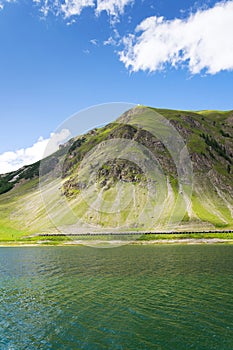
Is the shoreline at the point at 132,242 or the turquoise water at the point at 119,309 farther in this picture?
the shoreline at the point at 132,242

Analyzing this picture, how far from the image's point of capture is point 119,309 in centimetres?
3597

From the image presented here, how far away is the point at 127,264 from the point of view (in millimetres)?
72062

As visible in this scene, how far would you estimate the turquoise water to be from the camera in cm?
2686

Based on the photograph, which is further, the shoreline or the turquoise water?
the shoreline

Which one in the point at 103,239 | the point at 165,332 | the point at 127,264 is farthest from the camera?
the point at 103,239

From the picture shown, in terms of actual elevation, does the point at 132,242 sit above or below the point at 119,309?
above

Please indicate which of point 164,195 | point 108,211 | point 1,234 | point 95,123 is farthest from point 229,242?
point 1,234

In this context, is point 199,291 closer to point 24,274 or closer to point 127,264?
point 127,264

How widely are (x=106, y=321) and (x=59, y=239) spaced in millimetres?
122922

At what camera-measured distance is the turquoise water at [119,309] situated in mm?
26864

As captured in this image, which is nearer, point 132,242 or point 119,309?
point 119,309

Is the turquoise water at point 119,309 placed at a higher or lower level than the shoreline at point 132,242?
lower

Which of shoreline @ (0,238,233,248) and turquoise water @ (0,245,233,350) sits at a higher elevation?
shoreline @ (0,238,233,248)

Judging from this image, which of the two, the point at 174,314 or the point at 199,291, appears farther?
the point at 199,291
